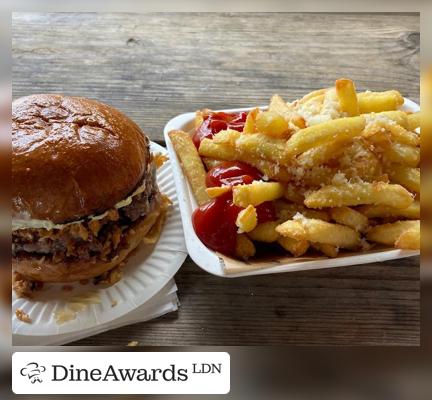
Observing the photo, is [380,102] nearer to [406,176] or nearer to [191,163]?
[406,176]

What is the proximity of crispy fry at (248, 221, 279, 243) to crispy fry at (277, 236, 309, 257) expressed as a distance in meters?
0.02

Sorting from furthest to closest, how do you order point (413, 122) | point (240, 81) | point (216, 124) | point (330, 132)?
point (240, 81), point (216, 124), point (413, 122), point (330, 132)

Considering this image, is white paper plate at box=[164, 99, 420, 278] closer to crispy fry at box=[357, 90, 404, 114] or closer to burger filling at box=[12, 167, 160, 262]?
burger filling at box=[12, 167, 160, 262]

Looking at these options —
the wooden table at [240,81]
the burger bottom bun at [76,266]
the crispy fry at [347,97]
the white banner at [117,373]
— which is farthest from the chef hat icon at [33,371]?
the crispy fry at [347,97]

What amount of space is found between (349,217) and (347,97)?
227mm

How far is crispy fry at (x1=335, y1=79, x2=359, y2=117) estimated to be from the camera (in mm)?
942

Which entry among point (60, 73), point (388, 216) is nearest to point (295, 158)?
point (388, 216)

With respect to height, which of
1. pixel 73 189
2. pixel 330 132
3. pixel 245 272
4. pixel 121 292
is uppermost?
pixel 330 132

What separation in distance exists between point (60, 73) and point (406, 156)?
84 centimetres

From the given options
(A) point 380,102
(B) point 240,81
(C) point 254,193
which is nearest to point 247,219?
(C) point 254,193

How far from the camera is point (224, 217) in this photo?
936 millimetres

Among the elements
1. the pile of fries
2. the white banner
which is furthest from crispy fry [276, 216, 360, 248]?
the white banner

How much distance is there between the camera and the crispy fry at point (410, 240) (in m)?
0.85

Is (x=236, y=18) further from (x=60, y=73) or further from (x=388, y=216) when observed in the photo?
(x=388, y=216)
